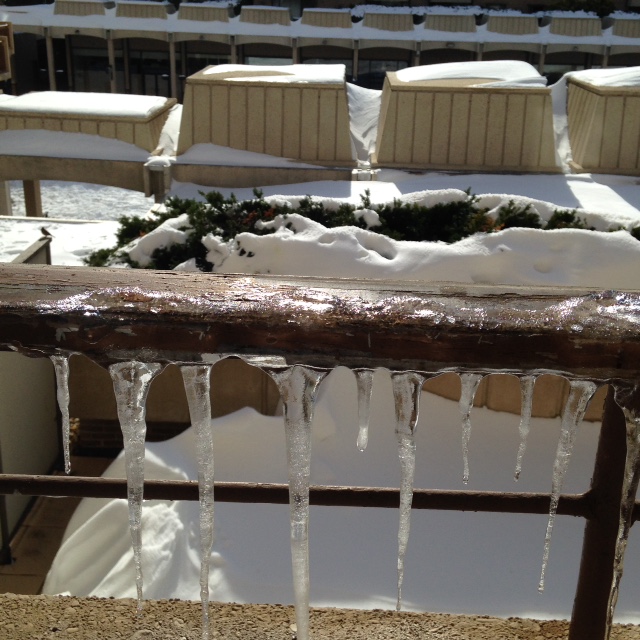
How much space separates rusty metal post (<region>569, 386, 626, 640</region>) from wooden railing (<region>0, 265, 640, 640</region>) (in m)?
0.29

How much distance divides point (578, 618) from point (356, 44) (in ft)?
93.4

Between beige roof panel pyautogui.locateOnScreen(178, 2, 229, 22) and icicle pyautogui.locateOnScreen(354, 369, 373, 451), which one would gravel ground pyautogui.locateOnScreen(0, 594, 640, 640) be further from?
beige roof panel pyautogui.locateOnScreen(178, 2, 229, 22)

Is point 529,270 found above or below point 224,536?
above

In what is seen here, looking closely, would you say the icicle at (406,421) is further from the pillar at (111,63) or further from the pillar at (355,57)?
the pillar at (111,63)

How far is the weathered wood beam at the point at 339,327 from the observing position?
114cm

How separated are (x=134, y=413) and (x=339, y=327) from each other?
0.41m

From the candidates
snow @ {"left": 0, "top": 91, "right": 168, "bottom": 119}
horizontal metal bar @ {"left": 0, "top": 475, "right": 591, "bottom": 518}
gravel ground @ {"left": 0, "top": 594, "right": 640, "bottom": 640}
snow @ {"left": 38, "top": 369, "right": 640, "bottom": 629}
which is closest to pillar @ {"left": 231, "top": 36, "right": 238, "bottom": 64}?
snow @ {"left": 0, "top": 91, "right": 168, "bottom": 119}

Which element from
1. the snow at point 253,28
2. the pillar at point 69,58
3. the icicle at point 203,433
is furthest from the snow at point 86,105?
the pillar at point 69,58

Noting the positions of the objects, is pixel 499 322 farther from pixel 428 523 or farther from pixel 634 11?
pixel 634 11

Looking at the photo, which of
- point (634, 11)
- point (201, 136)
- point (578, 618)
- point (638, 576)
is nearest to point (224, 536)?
point (638, 576)

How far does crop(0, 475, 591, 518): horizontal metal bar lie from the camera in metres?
1.79

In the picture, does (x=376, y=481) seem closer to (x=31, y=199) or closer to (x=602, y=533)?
(x=602, y=533)

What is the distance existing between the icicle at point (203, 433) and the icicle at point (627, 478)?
649mm

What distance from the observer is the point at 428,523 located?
596 cm
